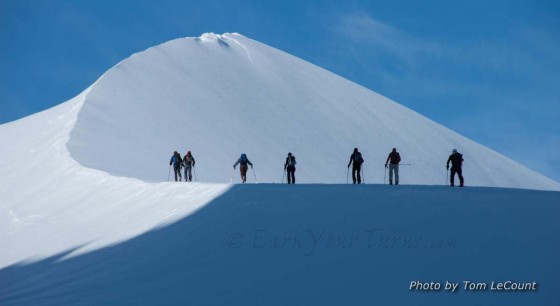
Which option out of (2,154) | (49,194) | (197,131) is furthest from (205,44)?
(49,194)

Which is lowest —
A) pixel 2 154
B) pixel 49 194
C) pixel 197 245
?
pixel 197 245

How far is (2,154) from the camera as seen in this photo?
48188mm

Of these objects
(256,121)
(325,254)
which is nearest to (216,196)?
(325,254)

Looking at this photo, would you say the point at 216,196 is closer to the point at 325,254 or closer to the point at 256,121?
the point at 325,254

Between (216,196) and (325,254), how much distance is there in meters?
5.49

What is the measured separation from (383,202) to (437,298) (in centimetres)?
572

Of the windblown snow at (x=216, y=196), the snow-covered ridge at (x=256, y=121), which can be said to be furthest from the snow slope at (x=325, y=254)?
the snow-covered ridge at (x=256, y=121)

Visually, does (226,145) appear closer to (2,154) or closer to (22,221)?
(2,154)

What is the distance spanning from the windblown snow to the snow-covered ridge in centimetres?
19

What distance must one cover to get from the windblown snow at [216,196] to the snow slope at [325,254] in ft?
0.20

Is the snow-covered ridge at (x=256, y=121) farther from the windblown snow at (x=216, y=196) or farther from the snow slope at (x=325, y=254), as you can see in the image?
the snow slope at (x=325, y=254)

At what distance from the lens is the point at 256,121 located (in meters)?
63.6

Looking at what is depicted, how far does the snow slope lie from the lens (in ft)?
47.5

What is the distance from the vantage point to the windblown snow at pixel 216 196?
15828 millimetres
